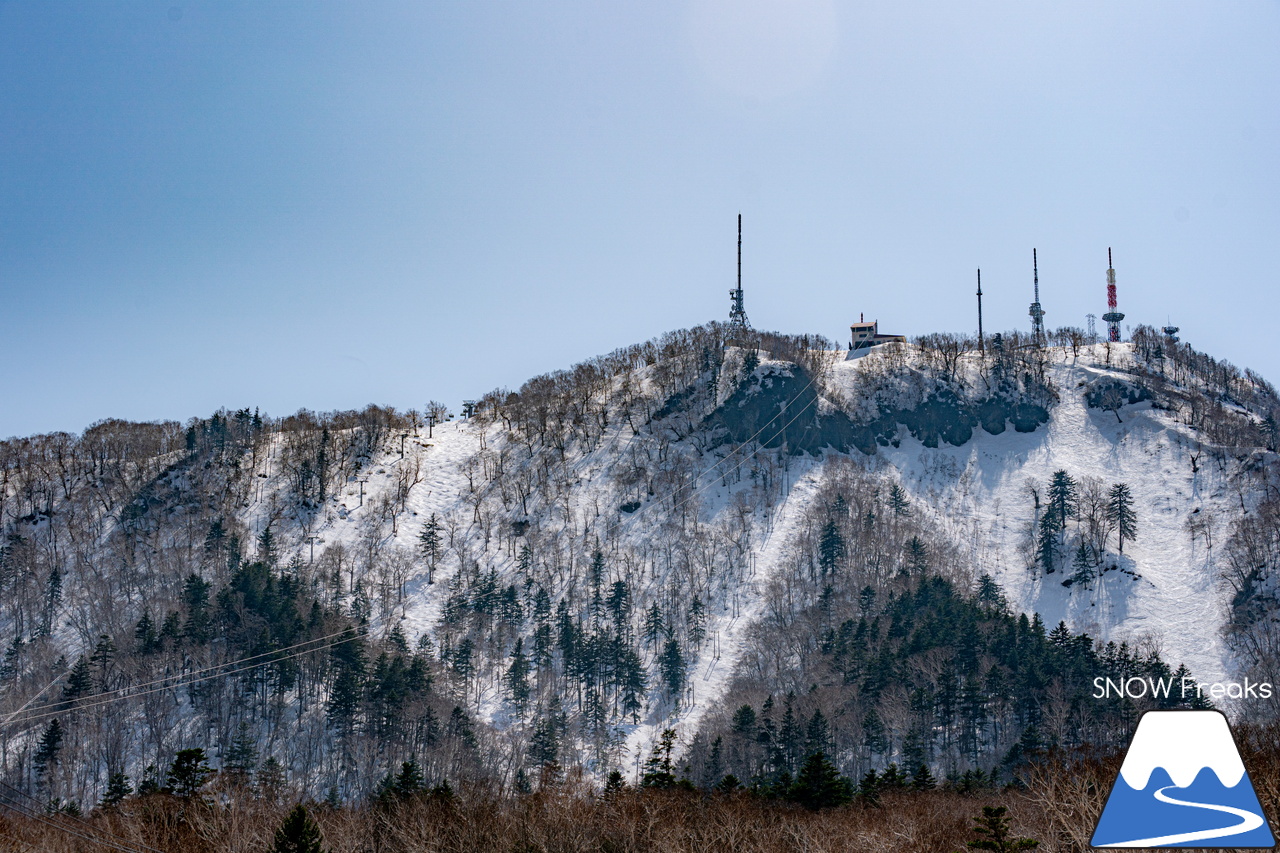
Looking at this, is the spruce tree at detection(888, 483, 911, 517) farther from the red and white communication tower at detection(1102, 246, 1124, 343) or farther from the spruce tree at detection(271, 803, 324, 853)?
the spruce tree at detection(271, 803, 324, 853)

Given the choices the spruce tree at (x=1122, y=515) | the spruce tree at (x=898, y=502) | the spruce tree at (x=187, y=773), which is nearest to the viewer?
the spruce tree at (x=187, y=773)

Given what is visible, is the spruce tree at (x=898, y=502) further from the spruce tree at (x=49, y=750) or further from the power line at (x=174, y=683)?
the spruce tree at (x=49, y=750)

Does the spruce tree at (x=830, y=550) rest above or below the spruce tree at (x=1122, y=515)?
below

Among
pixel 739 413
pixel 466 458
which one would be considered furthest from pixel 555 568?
pixel 739 413

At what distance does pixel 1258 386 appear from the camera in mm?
165250

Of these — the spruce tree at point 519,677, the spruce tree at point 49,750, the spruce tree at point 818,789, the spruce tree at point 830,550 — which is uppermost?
the spruce tree at point 830,550

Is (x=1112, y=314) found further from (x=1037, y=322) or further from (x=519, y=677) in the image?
(x=519, y=677)

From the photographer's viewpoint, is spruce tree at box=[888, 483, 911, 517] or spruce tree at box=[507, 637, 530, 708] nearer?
spruce tree at box=[507, 637, 530, 708]

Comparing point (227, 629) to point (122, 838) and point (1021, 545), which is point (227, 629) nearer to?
point (122, 838)

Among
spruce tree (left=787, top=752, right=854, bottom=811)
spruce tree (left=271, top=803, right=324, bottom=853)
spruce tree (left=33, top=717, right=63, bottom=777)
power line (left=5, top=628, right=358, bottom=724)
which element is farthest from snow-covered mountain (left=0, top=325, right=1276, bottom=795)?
spruce tree (left=271, top=803, right=324, bottom=853)

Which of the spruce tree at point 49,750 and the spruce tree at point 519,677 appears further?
the spruce tree at point 519,677

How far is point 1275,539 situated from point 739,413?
77.9m

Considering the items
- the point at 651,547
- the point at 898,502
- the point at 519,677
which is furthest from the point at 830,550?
the point at 519,677

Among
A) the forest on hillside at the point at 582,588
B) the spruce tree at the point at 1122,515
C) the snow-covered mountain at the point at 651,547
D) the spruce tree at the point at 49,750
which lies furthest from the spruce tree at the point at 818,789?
the spruce tree at the point at 1122,515
